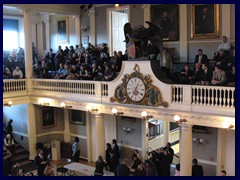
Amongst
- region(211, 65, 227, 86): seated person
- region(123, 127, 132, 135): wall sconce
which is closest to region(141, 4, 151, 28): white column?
region(123, 127, 132, 135): wall sconce

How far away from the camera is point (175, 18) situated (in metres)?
16.1

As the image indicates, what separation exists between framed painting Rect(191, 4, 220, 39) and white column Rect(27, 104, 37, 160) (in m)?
8.97

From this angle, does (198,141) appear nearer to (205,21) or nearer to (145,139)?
(145,139)

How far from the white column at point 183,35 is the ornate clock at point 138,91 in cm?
401

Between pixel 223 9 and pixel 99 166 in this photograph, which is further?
pixel 223 9

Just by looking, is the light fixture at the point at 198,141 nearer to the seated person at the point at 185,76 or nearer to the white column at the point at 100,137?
the seated person at the point at 185,76

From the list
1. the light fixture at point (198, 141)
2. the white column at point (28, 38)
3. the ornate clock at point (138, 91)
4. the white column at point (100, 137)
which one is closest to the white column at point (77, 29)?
the white column at point (28, 38)

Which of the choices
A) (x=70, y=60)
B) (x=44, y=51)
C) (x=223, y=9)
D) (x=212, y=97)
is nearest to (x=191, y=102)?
(x=212, y=97)

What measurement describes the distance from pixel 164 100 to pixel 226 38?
12.2ft

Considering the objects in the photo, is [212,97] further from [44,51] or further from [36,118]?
[44,51]

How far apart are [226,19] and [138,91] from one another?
204 inches

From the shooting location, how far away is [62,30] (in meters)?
21.4

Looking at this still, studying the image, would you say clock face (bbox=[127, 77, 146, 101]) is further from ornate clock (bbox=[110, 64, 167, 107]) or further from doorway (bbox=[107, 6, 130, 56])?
doorway (bbox=[107, 6, 130, 56])

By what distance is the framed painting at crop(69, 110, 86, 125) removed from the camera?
18.3 m
